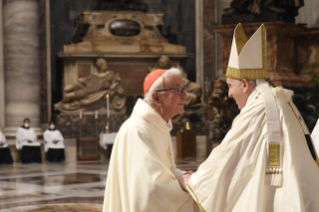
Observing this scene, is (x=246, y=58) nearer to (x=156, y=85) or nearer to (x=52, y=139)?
(x=156, y=85)

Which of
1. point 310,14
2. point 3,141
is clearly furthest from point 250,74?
point 3,141

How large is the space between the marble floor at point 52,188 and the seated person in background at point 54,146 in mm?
1718

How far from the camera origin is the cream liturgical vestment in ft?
10.6

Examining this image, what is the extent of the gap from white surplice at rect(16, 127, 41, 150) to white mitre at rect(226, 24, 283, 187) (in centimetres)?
1302

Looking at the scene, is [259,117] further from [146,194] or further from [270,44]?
[270,44]

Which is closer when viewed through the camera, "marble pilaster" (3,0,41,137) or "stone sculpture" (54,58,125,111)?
"marble pilaster" (3,0,41,137)

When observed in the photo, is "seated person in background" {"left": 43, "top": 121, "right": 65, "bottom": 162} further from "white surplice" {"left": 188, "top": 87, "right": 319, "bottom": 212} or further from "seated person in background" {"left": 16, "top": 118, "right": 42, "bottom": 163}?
"white surplice" {"left": 188, "top": 87, "right": 319, "bottom": 212}

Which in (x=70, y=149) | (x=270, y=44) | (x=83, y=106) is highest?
(x=270, y=44)

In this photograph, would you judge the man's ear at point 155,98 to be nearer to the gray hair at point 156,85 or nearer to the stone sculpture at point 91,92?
the gray hair at point 156,85

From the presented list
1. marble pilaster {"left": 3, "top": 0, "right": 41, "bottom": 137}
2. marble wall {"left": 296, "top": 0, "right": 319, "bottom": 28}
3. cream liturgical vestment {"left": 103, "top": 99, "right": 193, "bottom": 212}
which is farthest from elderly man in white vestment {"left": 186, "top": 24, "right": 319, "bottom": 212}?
marble pilaster {"left": 3, "top": 0, "right": 41, "bottom": 137}

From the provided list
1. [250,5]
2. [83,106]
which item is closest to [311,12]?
[250,5]

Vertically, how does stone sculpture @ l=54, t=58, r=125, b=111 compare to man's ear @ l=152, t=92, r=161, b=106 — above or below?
below

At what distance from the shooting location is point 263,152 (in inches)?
122

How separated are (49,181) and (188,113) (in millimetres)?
7559
